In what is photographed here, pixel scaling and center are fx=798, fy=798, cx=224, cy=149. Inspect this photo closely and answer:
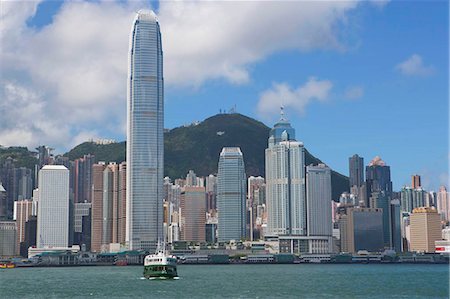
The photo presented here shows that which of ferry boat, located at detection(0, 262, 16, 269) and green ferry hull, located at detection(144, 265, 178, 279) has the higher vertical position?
green ferry hull, located at detection(144, 265, 178, 279)

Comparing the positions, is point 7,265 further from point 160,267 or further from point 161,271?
point 160,267

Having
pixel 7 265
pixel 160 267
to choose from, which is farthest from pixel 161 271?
pixel 7 265

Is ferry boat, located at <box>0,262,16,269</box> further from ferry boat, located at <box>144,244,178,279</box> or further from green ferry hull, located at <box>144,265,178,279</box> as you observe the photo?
green ferry hull, located at <box>144,265,178,279</box>

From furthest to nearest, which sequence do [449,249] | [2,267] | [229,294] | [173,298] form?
[2,267] → [449,249] → [229,294] → [173,298]

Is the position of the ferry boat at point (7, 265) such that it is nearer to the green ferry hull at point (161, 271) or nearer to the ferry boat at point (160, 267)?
the ferry boat at point (160, 267)

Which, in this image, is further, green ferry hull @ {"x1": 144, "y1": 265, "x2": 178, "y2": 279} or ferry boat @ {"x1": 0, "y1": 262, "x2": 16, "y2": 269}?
ferry boat @ {"x1": 0, "y1": 262, "x2": 16, "y2": 269}

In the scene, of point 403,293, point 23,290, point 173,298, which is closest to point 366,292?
point 403,293

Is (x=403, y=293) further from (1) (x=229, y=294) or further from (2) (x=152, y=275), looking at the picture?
(2) (x=152, y=275)

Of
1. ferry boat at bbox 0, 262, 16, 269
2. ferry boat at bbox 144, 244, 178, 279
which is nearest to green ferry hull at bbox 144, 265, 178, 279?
ferry boat at bbox 144, 244, 178, 279
